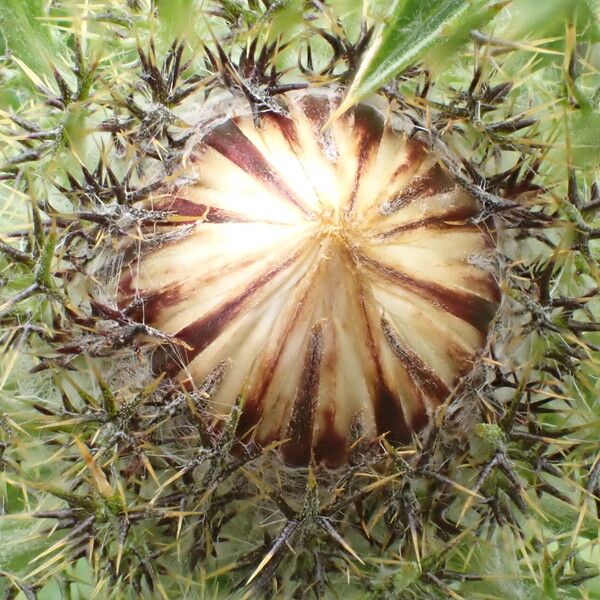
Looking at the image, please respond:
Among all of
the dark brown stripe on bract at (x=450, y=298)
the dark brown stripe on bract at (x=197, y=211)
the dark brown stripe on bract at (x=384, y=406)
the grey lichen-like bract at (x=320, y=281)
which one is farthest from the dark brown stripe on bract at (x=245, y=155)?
the dark brown stripe on bract at (x=384, y=406)

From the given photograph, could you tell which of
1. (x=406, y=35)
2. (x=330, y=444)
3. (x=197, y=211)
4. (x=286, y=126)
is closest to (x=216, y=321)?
(x=197, y=211)

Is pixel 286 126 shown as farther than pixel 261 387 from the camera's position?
Yes

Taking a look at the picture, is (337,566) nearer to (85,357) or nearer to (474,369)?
(474,369)

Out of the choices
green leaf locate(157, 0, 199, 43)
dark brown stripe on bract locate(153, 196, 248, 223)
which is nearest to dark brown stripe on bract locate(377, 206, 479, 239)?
dark brown stripe on bract locate(153, 196, 248, 223)

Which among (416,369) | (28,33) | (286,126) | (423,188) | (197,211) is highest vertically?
(28,33)

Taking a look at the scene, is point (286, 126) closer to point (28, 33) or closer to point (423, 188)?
point (423, 188)

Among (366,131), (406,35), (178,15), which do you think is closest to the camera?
(406,35)
